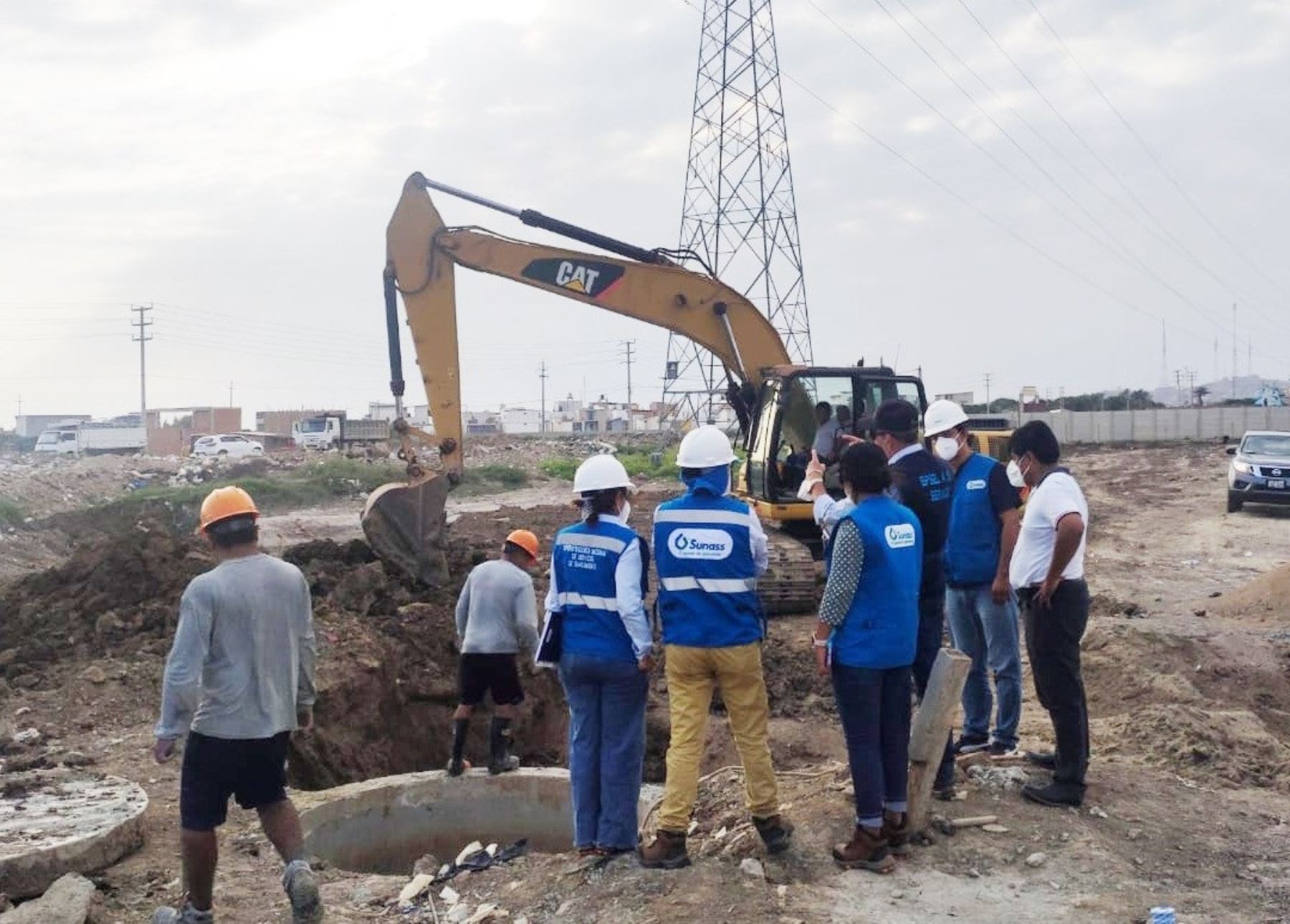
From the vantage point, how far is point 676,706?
5551mm

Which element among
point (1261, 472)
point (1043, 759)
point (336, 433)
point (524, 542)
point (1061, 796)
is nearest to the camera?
point (1061, 796)

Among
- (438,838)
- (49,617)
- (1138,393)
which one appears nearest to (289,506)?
(49,617)

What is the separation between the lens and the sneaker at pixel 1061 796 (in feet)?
20.1

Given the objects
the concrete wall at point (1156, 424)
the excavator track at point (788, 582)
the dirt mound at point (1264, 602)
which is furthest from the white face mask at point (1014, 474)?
the concrete wall at point (1156, 424)

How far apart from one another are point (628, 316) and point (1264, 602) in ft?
24.7

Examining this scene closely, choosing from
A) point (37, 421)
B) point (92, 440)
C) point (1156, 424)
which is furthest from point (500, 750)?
point (37, 421)

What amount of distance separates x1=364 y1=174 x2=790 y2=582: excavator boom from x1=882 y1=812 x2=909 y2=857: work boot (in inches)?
272

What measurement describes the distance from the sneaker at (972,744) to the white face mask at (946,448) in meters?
1.57

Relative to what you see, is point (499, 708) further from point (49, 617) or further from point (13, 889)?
point (49, 617)

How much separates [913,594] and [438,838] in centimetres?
443

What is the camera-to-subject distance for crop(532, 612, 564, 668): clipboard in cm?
585

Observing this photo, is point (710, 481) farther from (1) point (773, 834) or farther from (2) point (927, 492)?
(1) point (773, 834)

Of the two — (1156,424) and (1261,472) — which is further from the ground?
(1156,424)

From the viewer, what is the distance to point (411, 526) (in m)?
12.1
